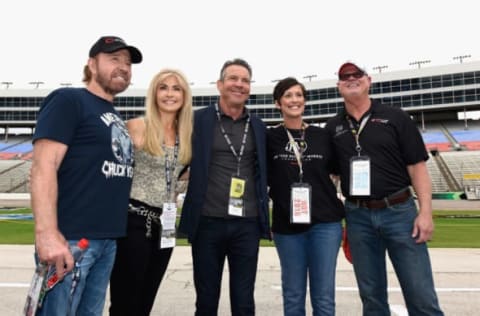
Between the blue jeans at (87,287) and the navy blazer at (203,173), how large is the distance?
63 centimetres

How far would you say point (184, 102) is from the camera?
2.79 meters

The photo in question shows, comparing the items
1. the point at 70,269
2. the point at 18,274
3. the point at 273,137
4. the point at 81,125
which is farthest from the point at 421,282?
the point at 18,274

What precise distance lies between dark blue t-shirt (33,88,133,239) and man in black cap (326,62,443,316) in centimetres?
183

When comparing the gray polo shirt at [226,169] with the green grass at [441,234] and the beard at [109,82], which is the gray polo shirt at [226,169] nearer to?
the beard at [109,82]

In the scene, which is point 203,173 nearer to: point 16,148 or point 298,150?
point 298,150

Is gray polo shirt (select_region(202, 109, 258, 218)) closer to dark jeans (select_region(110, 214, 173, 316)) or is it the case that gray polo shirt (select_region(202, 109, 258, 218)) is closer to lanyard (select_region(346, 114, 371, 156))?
dark jeans (select_region(110, 214, 173, 316))

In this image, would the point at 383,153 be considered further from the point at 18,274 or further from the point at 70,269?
the point at 18,274

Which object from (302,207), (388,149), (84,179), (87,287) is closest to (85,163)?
(84,179)

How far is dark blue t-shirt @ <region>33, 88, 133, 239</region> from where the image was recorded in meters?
1.99

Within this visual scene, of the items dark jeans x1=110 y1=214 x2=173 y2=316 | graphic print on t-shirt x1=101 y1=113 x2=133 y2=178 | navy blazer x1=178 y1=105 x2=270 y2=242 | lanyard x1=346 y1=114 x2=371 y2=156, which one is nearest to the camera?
graphic print on t-shirt x1=101 y1=113 x2=133 y2=178

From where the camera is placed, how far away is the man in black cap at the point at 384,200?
9.18ft

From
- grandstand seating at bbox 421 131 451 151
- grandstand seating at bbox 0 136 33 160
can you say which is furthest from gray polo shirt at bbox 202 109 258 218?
grandstand seating at bbox 0 136 33 160

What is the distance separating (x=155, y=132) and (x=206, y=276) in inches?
45.9

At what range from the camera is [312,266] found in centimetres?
292
